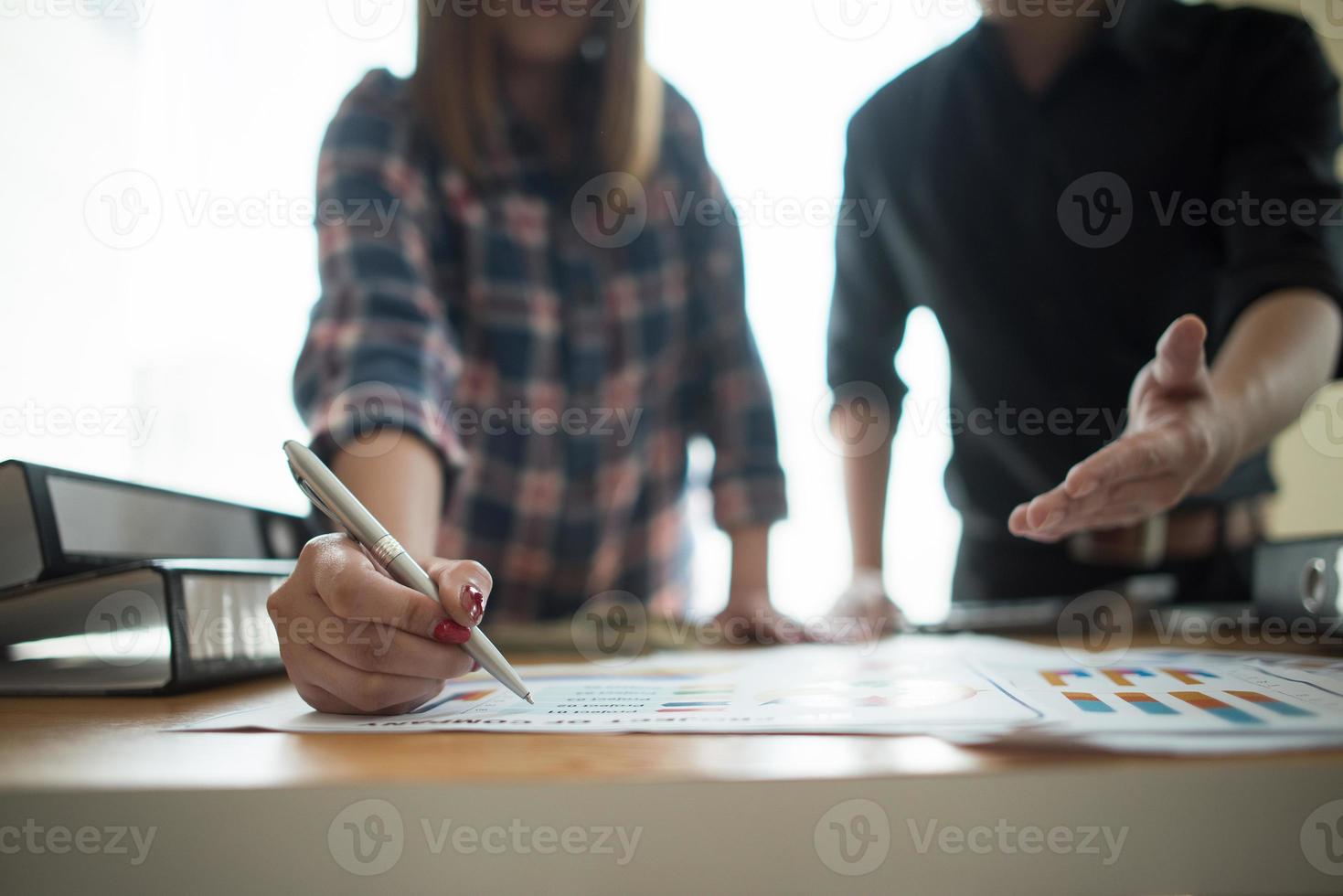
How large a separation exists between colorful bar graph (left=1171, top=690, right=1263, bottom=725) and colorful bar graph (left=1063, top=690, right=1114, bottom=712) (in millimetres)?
26

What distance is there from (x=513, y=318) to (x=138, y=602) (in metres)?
0.41

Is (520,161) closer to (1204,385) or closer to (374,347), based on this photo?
(374,347)

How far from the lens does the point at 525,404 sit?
0.71 metres

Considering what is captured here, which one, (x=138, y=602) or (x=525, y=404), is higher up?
(x=525, y=404)

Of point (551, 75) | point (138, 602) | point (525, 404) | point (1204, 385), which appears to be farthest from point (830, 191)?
point (138, 602)

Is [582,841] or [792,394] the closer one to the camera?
[582,841]

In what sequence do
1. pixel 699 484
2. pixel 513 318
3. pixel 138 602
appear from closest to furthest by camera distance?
pixel 138 602 < pixel 513 318 < pixel 699 484

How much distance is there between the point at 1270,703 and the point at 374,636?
1.03 ft
